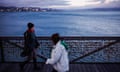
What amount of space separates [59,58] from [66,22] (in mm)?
4449

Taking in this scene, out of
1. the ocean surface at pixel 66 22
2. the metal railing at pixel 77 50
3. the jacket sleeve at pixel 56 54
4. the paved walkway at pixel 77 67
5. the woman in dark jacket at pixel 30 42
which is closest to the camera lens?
the jacket sleeve at pixel 56 54

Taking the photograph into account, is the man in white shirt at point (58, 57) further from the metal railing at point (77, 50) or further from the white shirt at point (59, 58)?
the metal railing at point (77, 50)

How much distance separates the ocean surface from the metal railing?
131 centimetres

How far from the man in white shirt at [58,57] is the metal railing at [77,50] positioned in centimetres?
257

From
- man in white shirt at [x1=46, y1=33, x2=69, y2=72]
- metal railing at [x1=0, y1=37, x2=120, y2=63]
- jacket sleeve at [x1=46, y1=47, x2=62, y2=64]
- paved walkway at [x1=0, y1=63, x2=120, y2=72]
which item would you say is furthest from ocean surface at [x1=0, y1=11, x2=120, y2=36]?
jacket sleeve at [x1=46, y1=47, x2=62, y2=64]

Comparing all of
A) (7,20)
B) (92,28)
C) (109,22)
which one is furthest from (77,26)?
(7,20)

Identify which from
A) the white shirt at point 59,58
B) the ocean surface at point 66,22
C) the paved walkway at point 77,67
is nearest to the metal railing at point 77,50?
the paved walkway at point 77,67

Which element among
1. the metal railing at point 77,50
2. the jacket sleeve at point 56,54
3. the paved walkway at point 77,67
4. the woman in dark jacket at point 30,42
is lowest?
the paved walkway at point 77,67

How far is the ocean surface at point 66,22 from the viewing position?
7820 millimetres

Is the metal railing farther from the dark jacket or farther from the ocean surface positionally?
the ocean surface

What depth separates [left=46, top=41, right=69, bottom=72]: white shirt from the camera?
11.8 ft

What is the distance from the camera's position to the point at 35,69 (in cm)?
597

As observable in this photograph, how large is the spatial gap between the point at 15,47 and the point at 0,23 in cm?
172

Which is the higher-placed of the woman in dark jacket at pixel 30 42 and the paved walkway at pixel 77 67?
the woman in dark jacket at pixel 30 42
